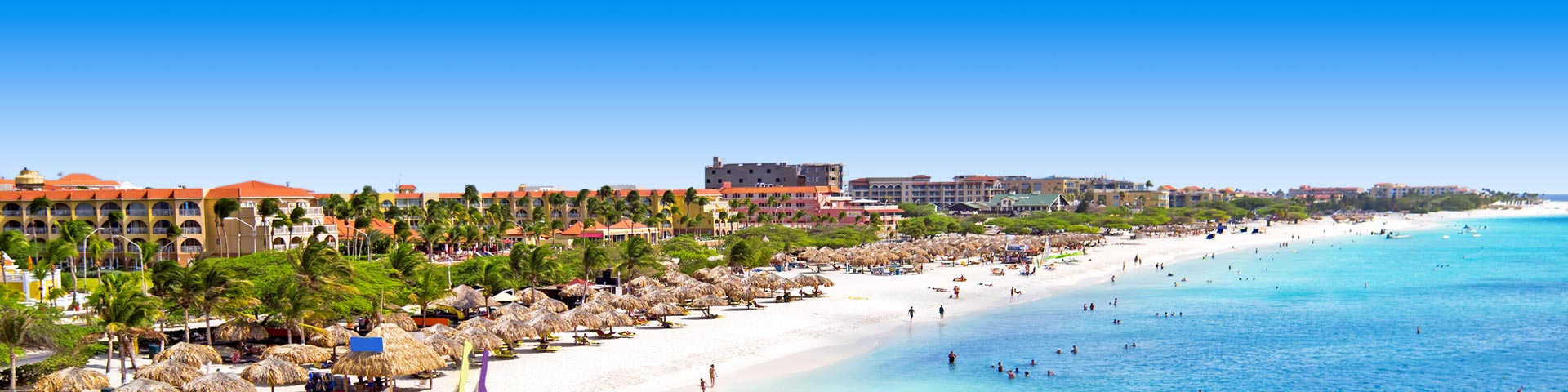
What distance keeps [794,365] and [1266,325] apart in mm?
24802

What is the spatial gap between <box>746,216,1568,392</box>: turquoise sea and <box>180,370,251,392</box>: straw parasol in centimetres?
1406

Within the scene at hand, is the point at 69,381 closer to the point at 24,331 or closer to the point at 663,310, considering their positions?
the point at 24,331

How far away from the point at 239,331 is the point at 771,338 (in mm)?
18743

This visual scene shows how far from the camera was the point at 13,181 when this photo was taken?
84.5 metres

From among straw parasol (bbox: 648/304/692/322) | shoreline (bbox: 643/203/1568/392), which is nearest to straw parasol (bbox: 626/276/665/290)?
straw parasol (bbox: 648/304/692/322)

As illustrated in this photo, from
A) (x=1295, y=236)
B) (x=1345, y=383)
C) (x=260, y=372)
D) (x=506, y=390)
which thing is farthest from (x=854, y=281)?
(x=1295, y=236)

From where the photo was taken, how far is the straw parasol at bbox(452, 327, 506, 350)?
102 ft

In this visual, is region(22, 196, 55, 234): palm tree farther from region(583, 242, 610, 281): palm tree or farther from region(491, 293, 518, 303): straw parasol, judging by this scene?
region(583, 242, 610, 281): palm tree

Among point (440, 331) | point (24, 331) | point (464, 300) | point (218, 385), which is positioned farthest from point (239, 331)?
point (464, 300)

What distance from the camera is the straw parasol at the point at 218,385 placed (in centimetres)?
2425

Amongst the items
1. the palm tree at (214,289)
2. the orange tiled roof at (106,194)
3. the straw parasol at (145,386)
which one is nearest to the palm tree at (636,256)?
the palm tree at (214,289)

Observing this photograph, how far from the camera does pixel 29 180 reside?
79312 millimetres

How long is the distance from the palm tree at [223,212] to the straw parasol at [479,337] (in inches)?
1553

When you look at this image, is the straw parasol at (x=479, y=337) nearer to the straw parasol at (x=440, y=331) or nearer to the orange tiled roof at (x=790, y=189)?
the straw parasol at (x=440, y=331)
